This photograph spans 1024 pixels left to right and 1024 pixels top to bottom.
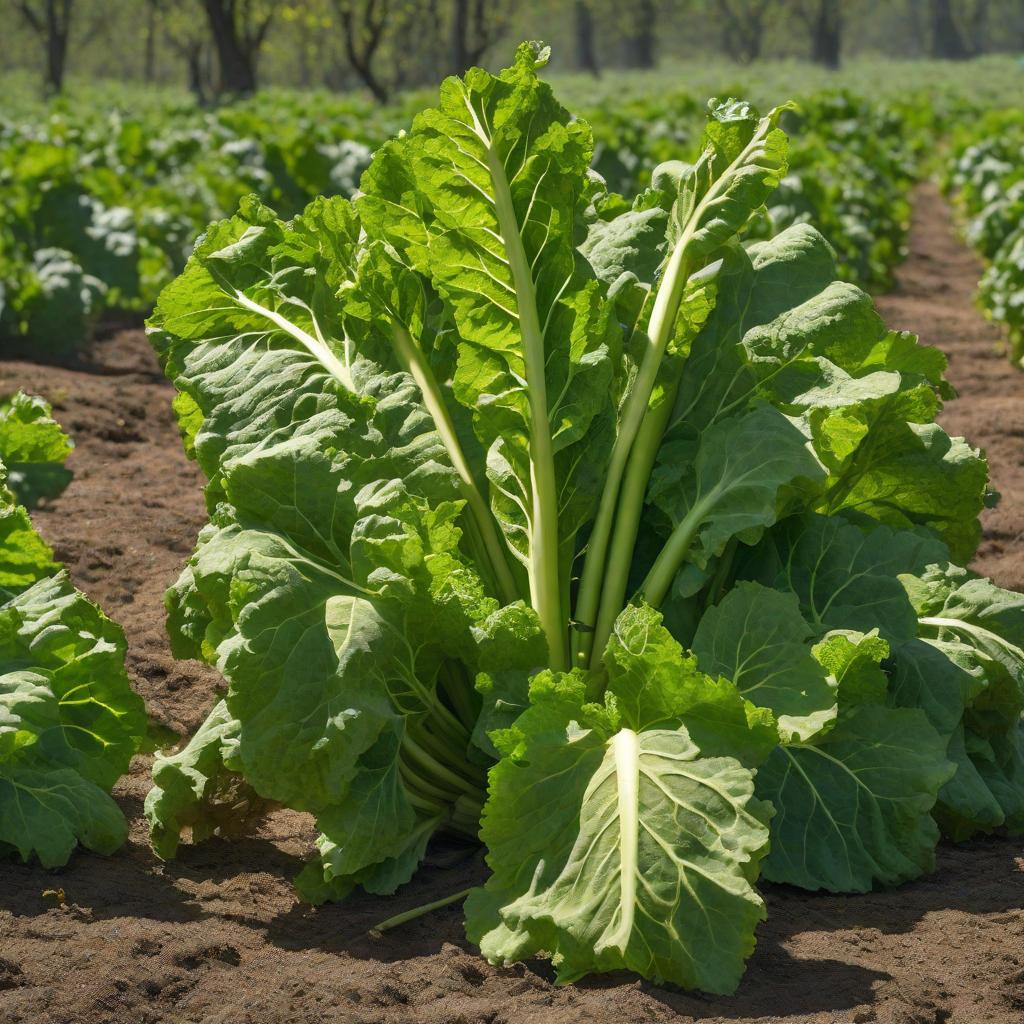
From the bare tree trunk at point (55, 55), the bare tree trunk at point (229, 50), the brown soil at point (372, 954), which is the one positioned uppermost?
the bare tree trunk at point (55, 55)

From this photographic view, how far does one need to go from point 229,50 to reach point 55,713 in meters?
29.9

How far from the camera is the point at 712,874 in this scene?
2543 mm

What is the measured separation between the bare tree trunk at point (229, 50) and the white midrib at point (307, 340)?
28.1 metres

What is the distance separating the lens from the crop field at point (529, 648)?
8.55 feet

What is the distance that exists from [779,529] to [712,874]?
43.8 inches

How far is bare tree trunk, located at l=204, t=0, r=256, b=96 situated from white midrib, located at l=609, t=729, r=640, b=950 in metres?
29.4

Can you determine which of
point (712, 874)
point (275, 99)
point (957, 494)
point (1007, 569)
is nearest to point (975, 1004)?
point (712, 874)

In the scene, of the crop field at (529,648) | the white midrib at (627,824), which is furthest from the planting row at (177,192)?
the white midrib at (627,824)

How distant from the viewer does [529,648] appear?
3004 millimetres

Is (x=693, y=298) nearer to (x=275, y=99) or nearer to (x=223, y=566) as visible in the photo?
(x=223, y=566)

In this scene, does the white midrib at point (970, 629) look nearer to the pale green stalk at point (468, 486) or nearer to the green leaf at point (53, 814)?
the pale green stalk at point (468, 486)

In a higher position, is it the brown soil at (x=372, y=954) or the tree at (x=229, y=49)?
the tree at (x=229, y=49)

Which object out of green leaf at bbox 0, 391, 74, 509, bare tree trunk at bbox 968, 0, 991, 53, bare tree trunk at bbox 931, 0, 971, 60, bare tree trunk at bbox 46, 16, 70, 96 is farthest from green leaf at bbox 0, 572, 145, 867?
bare tree trunk at bbox 968, 0, 991, 53

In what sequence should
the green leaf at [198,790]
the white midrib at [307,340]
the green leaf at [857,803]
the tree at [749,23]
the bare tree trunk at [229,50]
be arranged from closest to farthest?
1. the green leaf at [857,803]
2. the green leaf at [198,790]
3. the white midrib at [307,340]
4. the bare tree trunk at [229,50]
5. the tree at [749,23]
